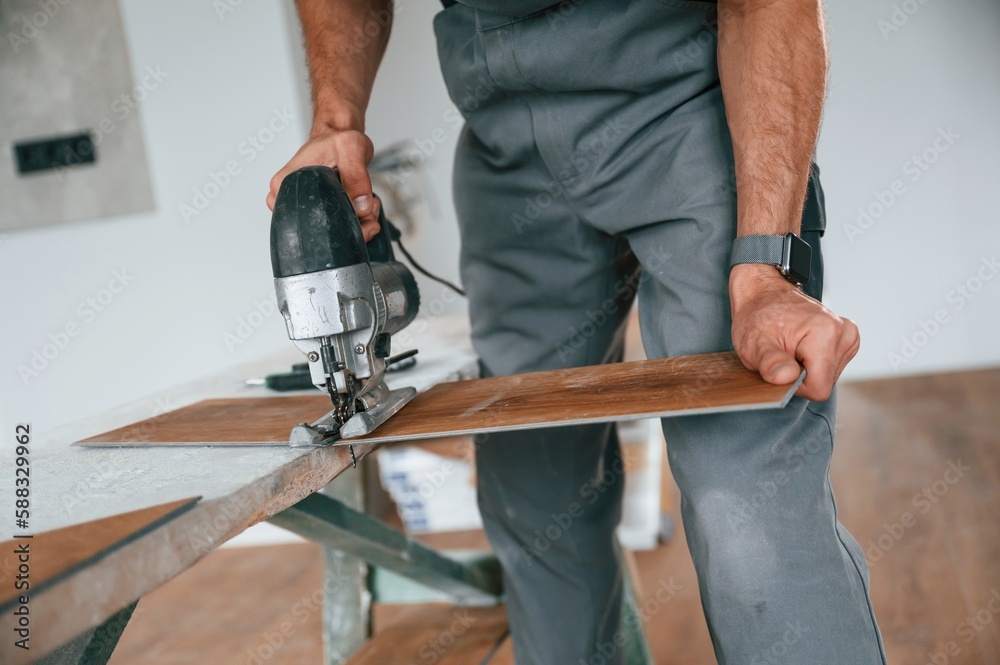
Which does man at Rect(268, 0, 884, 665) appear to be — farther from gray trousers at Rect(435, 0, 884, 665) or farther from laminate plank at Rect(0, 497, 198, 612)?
laminate plank at Rect(0, 497, 198, 612)

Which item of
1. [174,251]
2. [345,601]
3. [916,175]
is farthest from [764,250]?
[916,175]

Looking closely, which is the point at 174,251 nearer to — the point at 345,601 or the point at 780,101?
the point at 345,601

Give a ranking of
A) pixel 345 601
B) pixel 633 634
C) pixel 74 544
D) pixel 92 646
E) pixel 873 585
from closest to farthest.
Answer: pixel 74 544 → pixel 92 646 → pixel 633 634 → pixel 345 601 → pixel 873 585

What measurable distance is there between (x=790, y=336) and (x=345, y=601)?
4.22 feet

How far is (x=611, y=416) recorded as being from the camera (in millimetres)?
686

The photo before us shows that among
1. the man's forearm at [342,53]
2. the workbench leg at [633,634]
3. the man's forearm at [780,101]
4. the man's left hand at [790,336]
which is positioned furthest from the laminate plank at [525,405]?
the workbench leg at [633,634]

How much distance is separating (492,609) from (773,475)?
127 centimetres

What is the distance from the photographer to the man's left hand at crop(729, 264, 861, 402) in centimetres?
72

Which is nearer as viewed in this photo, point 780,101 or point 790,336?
point 790,336

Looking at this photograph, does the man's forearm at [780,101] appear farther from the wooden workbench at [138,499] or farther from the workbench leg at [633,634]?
the workbench leg at [633,634]

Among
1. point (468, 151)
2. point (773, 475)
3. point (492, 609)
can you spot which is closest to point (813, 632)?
point (773, 475)

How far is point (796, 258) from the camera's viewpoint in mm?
832

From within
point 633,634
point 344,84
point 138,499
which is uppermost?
point 344,84

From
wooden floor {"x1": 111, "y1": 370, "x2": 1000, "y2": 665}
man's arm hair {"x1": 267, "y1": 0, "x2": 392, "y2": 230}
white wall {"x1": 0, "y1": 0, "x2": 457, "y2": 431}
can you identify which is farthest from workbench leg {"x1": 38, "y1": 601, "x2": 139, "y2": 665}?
white wall {"x1": 0, "y1": 0, "x2": 457, "y2": 431}
